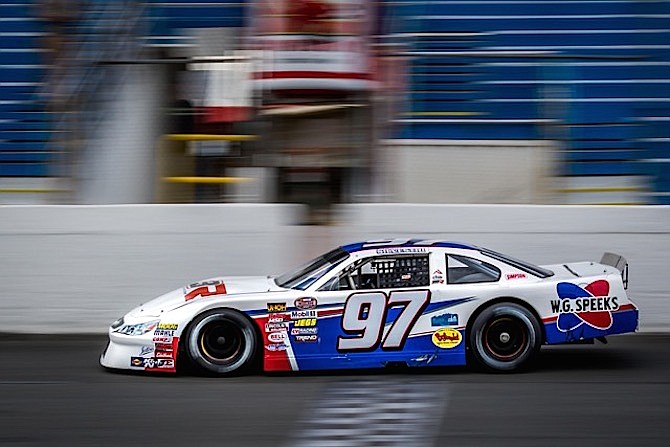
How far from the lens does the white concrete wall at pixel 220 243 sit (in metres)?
10.9

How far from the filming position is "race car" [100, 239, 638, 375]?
8492 millimetres

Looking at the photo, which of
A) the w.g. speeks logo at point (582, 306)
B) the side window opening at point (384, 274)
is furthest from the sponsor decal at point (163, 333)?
the w.g. speeks logo at point (582, 306)

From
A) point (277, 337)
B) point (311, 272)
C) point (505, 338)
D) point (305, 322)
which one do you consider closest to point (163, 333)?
point (277, 337)

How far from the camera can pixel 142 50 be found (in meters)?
12.7

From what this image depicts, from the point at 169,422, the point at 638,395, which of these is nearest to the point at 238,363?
the point at 169,422

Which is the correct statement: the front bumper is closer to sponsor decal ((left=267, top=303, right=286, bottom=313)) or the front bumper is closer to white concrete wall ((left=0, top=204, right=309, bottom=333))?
sponsor decal ((left=267, top=303, right=286, bottom=313))

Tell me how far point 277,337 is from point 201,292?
81 cm

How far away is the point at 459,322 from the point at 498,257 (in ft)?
2.29

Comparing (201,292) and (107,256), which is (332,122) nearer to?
(107,256)

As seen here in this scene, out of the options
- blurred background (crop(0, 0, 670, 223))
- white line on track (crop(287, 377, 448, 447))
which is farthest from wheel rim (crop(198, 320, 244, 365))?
blurred background (crop(0, 0, 670, 223))

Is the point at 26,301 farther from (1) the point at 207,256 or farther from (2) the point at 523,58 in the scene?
(2) the point at 523,58

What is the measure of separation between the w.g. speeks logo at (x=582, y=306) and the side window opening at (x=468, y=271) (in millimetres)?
534

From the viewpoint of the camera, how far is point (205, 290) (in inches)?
351

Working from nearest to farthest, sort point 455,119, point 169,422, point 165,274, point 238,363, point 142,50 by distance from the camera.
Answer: point 169,422, point 238,363, point 165,274, point 455,119, point 142,50
